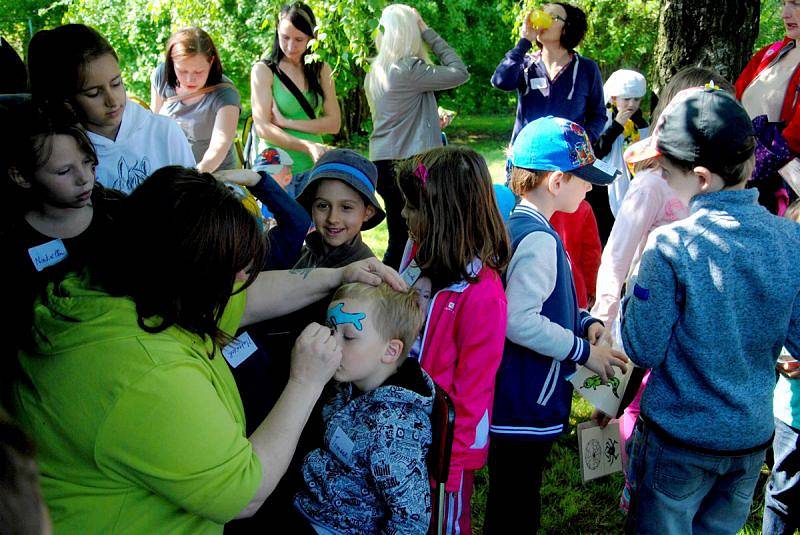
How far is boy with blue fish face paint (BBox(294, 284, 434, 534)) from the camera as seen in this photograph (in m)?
1.76

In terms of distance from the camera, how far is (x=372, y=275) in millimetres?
2043

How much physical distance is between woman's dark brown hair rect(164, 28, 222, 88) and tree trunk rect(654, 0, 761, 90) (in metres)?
2.95

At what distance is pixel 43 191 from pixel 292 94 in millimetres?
2776

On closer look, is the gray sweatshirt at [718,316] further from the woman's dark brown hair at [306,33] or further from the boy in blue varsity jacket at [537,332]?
the woman's dark brown hair at [306,33]

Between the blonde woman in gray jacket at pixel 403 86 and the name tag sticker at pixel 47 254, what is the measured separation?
2.93 meters

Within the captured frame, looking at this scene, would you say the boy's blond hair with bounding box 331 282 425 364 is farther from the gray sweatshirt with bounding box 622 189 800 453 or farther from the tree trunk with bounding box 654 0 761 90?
the tree trunk with bounding box 654 0 761 90

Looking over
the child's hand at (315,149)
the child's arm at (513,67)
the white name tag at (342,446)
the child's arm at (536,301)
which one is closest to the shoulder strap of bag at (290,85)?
the child's hand at (315,149)

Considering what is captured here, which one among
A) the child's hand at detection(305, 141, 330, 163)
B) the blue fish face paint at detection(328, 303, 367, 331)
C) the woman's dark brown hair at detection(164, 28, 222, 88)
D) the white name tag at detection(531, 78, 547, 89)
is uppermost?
the woman's dark brown hair at detection(164, 28, 222, 88)

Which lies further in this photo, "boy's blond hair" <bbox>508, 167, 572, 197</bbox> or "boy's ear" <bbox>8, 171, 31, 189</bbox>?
"boy's blond hair" <bbox>508, 167, 572, 197</bbox>

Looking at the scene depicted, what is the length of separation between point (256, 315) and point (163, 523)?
2.51 feet

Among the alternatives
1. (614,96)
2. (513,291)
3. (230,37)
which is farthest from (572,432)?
(230,37)

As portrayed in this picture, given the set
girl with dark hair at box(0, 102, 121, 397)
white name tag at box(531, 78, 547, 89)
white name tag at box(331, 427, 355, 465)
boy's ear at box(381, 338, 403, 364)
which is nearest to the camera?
white name tag at box(331, 427, 355, 465)

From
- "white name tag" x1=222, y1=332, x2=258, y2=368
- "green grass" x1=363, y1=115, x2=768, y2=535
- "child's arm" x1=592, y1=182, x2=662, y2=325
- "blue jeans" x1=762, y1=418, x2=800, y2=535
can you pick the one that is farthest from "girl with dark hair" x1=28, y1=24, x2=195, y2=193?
"blue jeans" x1=762, y1=418, x2=800, y2=535

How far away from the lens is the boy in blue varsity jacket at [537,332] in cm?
229
